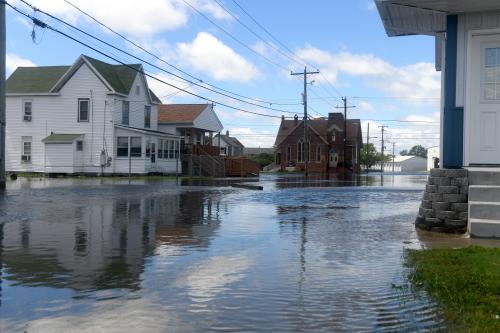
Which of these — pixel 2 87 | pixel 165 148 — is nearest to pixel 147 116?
pixel 165 148

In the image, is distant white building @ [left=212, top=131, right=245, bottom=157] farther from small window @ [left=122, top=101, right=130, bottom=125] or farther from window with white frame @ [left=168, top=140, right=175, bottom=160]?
small window @ [left=122, top=101, right=130, bottom=125]

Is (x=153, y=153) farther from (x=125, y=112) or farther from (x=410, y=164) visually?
(x=410, y=164)

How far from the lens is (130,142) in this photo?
43.7m

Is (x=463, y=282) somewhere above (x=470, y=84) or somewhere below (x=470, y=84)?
below

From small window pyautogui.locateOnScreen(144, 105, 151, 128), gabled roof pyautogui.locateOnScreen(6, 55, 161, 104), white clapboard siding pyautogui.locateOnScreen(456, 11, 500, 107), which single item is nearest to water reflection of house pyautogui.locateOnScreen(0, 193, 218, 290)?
white clapboard siding pyautogui.locateOnScreen(456, 11, 500, 107)

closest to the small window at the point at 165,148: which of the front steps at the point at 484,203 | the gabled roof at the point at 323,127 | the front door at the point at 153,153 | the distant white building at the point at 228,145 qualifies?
the front door at the point at 153,153

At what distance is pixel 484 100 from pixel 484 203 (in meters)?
2.22

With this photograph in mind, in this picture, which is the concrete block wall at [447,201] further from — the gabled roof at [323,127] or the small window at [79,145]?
the gabled roof at [323,127]

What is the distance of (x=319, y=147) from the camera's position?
80812 millimetres

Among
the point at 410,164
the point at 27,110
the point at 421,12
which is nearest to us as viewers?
the point at 421,12

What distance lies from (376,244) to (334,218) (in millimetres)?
4080

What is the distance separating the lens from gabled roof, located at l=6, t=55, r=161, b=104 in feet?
143

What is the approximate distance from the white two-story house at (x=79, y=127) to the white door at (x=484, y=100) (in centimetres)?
3400

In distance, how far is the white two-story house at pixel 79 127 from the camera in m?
43.0
